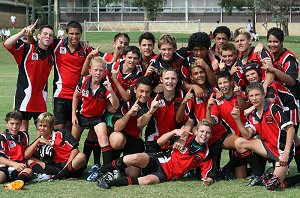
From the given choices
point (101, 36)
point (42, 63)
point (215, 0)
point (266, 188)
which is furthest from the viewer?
point (215, 0)

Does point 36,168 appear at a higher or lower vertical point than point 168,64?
lower

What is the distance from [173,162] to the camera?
678 cm

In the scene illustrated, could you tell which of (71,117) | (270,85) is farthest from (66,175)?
(270,85)

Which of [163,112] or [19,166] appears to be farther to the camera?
[163,112]

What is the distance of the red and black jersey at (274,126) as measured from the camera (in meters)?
6.56

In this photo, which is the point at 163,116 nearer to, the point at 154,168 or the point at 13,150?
the point at 154,168

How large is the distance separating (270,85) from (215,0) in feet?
164

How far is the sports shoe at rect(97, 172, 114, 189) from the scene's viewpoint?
21.0ft

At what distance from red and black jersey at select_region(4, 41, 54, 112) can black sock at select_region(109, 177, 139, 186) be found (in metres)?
1.89

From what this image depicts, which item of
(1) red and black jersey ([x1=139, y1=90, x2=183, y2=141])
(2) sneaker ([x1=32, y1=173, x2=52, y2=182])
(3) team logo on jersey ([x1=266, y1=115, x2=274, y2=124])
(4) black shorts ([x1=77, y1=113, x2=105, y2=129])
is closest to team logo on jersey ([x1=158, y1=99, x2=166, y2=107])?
(1) red and black jersey ([x1=139, y1=90, x2=183, y2=141])

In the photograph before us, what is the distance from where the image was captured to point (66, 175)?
6.92 meters

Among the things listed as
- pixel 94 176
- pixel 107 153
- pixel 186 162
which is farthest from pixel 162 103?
pixel 94 176

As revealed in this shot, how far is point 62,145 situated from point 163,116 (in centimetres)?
130

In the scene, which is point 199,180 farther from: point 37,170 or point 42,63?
point 42,63
